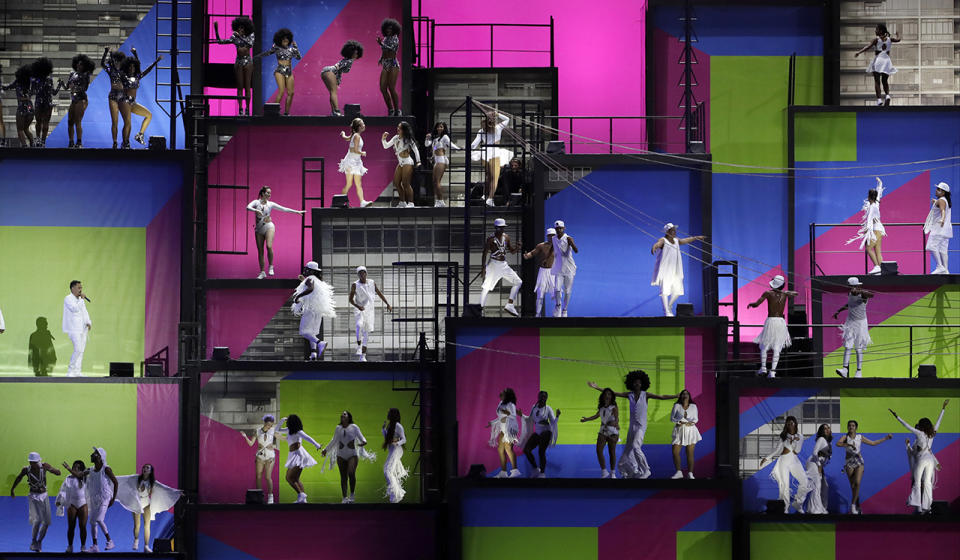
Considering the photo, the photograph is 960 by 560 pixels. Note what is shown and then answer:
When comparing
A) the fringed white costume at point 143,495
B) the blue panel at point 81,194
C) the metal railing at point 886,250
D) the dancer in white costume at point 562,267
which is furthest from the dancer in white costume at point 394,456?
the metal railing at point 886,250

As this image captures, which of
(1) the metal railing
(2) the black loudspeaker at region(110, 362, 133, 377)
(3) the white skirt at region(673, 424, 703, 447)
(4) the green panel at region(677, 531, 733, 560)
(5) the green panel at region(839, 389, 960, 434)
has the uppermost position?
(1) the metal railing

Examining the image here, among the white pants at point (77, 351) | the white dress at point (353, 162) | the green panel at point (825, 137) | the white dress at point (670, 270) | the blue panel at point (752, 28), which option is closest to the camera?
the white dress at point (670, 270)

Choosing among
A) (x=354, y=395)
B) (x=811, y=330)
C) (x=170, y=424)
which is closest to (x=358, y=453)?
(x=354, y=395)

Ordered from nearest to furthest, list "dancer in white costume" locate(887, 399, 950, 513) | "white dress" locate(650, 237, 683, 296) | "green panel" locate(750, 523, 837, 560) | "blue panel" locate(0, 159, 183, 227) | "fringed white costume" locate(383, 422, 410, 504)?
"green panel" locate(750, 523, 837, 560) → "dancer in white costume" locate(887, 399, 950, 513) → "fringed white costume" locate(383, 422, 410, 504) → "white dress" locate(650, 237, 683, 296) → "blue panel" locate(0, 159, 183, 227)

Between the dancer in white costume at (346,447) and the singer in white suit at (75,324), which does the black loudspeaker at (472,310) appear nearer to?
the dancer in white costume at (346,447)

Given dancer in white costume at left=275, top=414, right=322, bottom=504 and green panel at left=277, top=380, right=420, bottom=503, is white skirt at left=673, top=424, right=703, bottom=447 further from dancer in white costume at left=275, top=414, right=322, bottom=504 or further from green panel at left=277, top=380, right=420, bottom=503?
dancer in white costume at left=275, top=414, right=322, bottom=504

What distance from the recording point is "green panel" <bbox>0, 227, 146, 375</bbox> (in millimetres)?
28484

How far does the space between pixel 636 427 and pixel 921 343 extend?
5253 millimetres

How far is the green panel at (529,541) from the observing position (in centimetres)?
2473

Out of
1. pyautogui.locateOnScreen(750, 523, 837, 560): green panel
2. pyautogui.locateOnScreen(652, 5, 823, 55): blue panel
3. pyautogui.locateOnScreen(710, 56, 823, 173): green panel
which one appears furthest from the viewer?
pyautogui.locateOnScreen(652, 5, 823, 55): blue panel

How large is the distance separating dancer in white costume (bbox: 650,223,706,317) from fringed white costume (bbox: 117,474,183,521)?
24.6 ft

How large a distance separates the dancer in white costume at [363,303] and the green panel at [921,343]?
6.98 meters

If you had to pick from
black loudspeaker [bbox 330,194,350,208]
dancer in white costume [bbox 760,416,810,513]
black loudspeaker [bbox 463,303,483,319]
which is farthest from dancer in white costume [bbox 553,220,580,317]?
black loudspeaker [bbox 330,194,350,208]

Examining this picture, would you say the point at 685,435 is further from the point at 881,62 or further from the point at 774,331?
the point at 881,62
